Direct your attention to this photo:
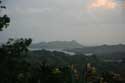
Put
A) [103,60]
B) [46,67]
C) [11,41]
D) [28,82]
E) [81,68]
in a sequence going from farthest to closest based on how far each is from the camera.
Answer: [103,60]
[11,41]
[46,67]
[28,82]
[81,68]

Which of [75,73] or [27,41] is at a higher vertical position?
[27,41]

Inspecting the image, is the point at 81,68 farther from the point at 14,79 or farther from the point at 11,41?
the point at 11,41

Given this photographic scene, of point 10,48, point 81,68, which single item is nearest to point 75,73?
point 81,68

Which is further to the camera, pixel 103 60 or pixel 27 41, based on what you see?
pixel 103 60

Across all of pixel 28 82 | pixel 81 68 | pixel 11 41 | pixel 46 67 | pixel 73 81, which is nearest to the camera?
pixel 73 81

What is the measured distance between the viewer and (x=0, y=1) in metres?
6.49

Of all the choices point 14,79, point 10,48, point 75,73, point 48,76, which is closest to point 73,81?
point 75,73

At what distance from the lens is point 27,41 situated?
8.16 m

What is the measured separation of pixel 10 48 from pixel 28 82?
4.61 feet

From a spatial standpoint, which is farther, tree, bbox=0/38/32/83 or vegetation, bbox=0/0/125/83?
tree, bbox=0/38/32/83

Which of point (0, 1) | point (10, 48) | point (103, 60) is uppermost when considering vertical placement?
point (0, 1)

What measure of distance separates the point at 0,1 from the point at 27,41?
194 centimetres

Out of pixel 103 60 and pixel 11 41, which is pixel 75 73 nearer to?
pixel 11 41

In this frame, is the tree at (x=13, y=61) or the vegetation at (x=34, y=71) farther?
the tree at (x=13, y=61)
